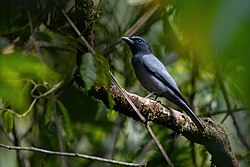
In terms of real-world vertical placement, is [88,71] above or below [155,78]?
above

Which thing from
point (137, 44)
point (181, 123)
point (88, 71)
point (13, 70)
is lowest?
point (181, 123)

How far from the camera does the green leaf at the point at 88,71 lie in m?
1.37

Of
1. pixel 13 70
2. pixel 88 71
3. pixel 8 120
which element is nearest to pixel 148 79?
pixel 8 120

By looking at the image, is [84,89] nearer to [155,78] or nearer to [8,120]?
[8,120]

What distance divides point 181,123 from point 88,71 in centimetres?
115

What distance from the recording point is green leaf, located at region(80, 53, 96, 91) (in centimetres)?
137

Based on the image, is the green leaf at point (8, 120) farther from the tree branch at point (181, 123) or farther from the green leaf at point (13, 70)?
the green leaf at point (13, 70)

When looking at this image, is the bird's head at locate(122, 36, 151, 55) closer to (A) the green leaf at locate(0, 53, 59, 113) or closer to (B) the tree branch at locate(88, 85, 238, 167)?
(B) the tree branch at locate(88, 85, 238, 167)

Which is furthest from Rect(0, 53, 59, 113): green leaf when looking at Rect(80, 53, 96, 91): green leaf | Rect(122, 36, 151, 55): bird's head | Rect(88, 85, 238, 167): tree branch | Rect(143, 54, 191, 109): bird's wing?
Rect(122, 36, 151, 55): bird's head

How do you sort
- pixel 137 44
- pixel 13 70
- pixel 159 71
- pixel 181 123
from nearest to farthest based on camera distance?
1. pixel 13 70
2. pixel 181 123
3. pixel 159 71
4. pixel 137 44

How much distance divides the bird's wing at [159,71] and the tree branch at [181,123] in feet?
1.74

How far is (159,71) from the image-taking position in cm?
318

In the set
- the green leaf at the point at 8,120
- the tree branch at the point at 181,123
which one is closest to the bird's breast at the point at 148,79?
the tree branch at the point at 181,123

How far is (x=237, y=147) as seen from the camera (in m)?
4.37
